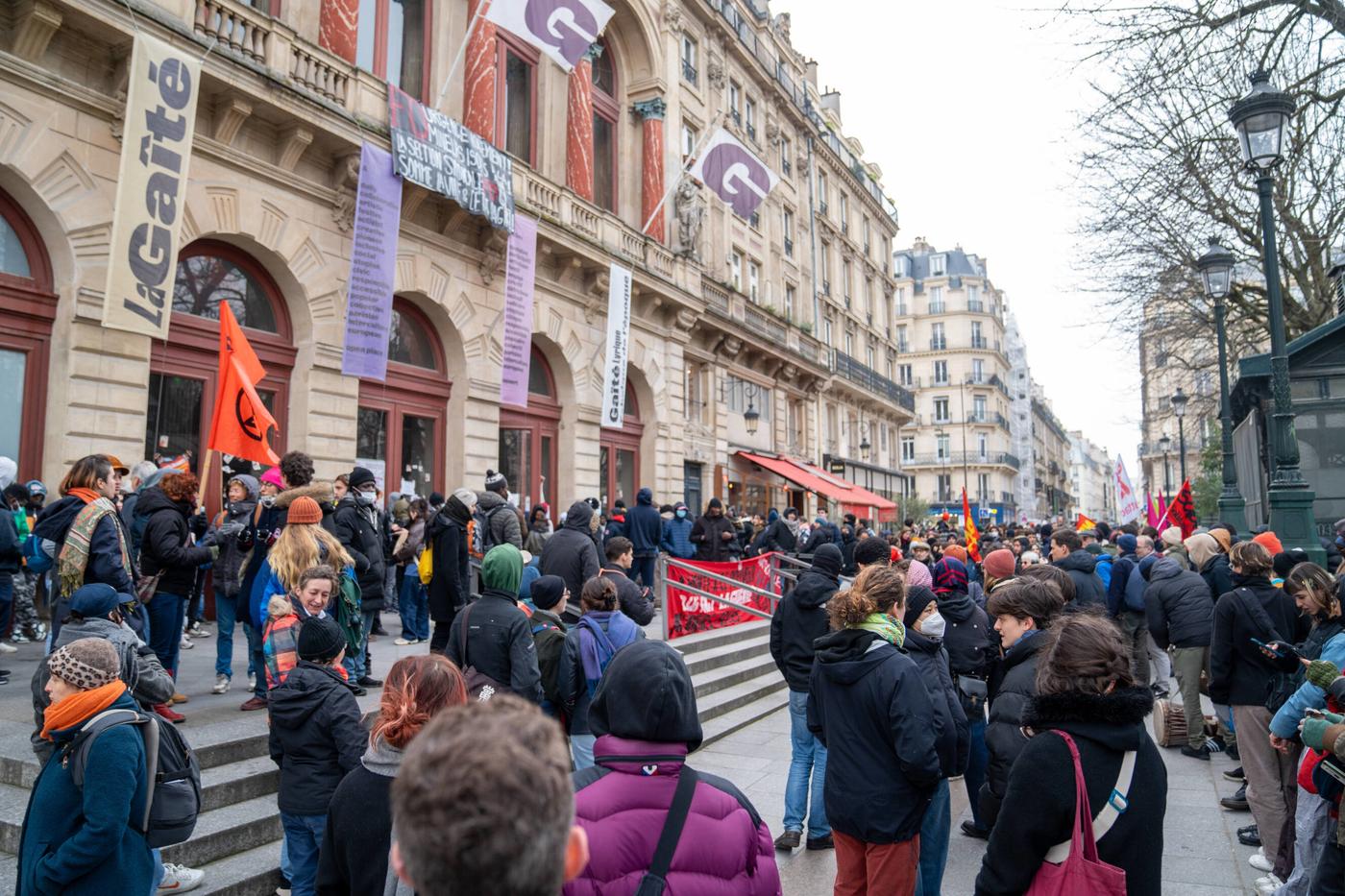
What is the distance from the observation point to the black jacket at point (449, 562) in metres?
7.22

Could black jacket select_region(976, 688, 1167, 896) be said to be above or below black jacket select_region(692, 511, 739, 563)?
below

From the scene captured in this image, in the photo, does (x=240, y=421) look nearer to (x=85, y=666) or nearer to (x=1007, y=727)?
(x=85, y=666)

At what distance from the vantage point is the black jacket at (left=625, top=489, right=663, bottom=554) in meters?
14.0

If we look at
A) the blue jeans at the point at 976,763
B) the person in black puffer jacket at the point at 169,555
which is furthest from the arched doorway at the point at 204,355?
the blue jeans at the point at 976,763

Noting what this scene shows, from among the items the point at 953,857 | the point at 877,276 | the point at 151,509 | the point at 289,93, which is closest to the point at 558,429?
the point at 289,93

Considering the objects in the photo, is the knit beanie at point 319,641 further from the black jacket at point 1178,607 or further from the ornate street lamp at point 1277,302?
the ornate street lamp at point 1277,302

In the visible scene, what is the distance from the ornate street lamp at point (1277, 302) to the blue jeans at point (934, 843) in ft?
21.5

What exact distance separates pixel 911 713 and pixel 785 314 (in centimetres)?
2735

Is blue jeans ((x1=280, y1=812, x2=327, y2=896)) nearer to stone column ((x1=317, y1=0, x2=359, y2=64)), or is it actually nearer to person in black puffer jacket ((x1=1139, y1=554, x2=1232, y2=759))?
person in black puffer jacket ((x1=1139, y1=554, x2=1232, y2=759))

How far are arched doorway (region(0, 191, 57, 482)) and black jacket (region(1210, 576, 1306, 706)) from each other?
11.4m

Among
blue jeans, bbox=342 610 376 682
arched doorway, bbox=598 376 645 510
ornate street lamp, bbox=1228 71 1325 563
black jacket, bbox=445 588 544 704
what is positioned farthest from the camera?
arched doorway, bbox=598 376 645 510

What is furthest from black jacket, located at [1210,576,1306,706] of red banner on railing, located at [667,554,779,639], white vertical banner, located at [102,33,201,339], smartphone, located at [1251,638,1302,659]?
white vertical banner, located at [102,33,201,339]

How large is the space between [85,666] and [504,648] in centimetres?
219

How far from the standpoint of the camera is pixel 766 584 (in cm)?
1394
